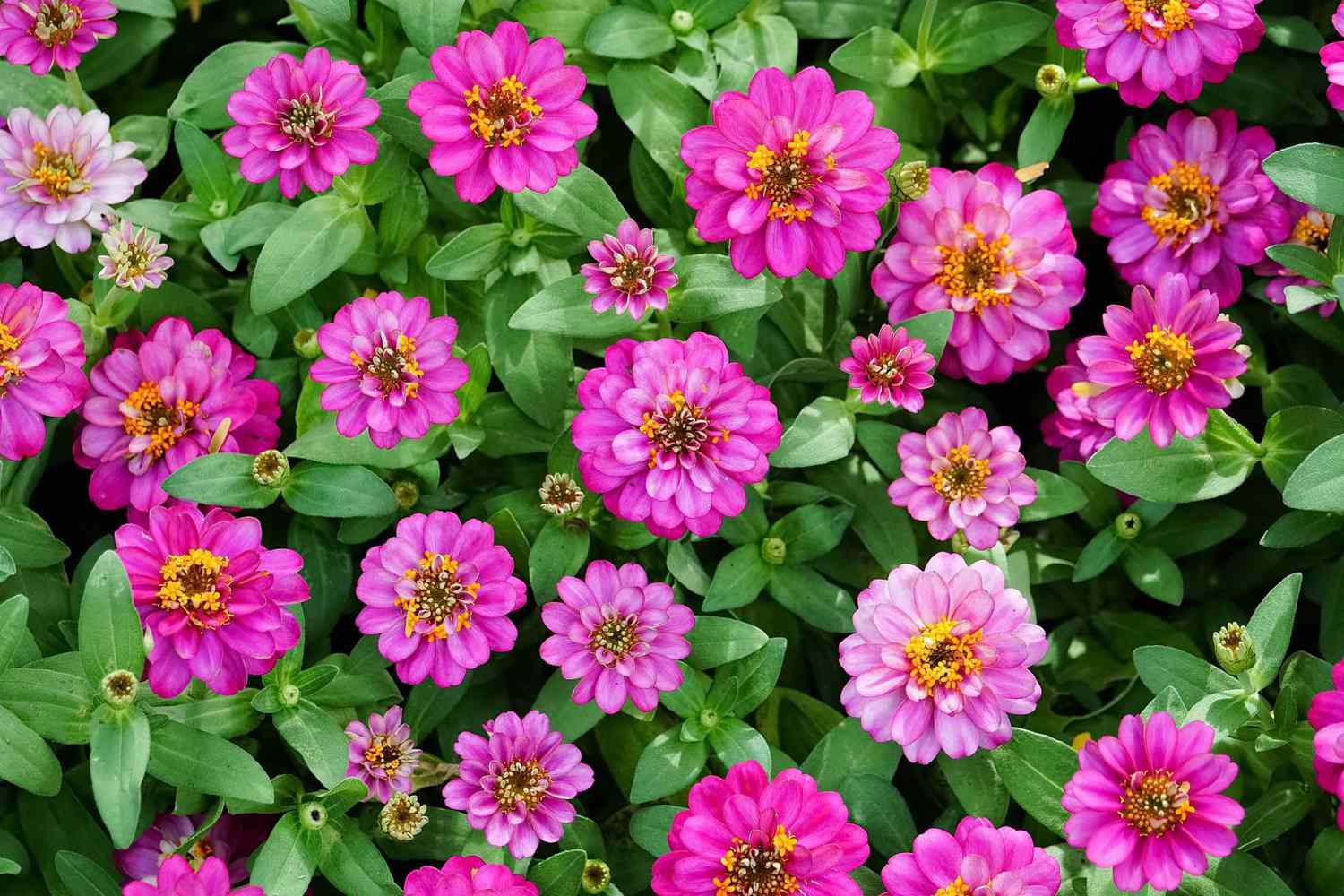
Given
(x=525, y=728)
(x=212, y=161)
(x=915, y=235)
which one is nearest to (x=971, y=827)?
(x=525, y=728)

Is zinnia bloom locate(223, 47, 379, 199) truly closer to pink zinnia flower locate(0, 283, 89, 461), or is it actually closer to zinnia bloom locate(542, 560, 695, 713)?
pink zinnia flower locate(0, 283, 89, 461)

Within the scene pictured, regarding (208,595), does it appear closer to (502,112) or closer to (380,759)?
(380,759)

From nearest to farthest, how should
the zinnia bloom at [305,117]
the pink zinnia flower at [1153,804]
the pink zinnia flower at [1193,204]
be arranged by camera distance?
the pink zinnia flower at [1153,804] < the zinnia bloom at [305,117] < the pink zinnia flower at [1193,204]

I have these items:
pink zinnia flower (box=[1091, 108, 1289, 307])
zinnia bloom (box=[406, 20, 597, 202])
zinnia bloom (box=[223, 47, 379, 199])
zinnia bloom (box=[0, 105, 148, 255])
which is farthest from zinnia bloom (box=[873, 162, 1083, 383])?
zinnia bloom (box=[0, 105, 148, 255])

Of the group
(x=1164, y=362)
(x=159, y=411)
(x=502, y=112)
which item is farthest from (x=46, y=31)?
(x=1164, y=362)

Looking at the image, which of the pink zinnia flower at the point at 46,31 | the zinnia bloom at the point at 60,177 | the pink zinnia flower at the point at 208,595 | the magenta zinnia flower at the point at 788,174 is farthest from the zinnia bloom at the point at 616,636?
the pink zinnia flower at the point at 46,31

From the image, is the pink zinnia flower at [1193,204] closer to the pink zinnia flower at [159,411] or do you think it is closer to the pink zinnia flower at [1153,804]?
the pink zinnia flower at [1153,804]
